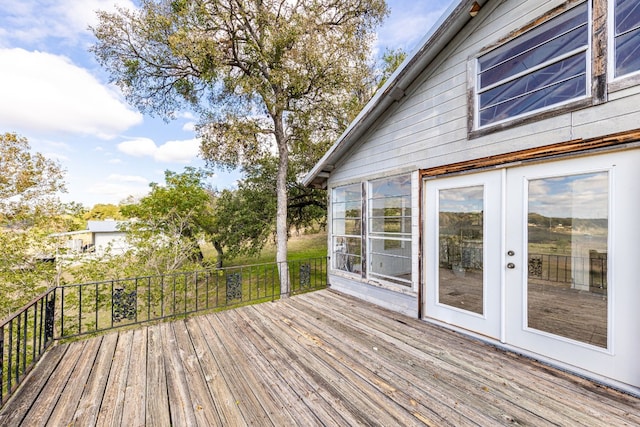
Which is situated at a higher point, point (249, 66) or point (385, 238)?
point (249, 66)

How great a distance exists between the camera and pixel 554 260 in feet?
7.95

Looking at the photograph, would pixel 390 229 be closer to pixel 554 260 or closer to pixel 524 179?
pixel 524 179

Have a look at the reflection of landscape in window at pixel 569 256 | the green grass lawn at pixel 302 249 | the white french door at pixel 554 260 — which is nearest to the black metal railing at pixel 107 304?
the white french door at pixel 554 260

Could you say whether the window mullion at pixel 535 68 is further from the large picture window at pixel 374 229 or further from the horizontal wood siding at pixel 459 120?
the large picture window at pixel 374 229

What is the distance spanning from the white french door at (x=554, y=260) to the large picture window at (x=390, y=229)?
70cm

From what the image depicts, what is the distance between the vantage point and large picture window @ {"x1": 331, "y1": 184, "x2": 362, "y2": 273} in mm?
4863

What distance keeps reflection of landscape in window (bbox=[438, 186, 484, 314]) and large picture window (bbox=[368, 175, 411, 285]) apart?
564 mm

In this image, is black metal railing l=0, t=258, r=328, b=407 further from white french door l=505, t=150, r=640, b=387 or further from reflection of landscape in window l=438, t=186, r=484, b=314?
white french door l=505, t=150, r=640, b=387

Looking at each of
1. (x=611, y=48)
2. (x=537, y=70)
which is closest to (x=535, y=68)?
(x=537, y=70)

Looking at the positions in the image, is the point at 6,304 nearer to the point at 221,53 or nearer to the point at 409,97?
the point at 221,53

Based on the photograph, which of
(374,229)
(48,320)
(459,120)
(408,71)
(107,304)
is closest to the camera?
(48,320)

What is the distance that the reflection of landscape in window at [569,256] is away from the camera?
2.18 m

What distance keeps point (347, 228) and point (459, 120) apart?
8.95ft

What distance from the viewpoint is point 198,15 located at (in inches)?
259
